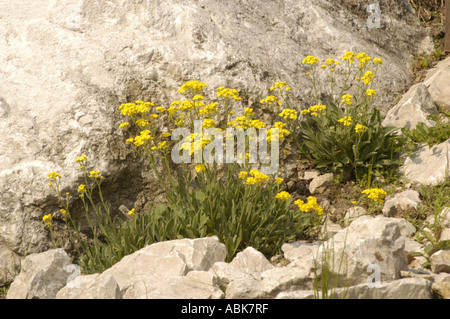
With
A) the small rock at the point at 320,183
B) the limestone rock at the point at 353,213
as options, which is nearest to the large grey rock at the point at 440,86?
the small rock at the point at 320,183

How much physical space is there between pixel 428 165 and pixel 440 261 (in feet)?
5.81

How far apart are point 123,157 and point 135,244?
1131 mm

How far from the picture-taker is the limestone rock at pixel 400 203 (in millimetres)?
4750

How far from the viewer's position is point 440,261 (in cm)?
361

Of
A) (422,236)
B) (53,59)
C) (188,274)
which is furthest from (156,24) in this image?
(422,236)

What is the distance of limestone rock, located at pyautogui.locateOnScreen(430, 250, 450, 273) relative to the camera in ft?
11.8

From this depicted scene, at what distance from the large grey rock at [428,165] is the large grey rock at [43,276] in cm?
365

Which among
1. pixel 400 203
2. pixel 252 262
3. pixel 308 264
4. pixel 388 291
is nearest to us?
pixel 388 291

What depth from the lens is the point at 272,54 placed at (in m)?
5.91

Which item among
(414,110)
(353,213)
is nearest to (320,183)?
(353,213)

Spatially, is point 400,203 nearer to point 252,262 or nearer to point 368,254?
point 368,254

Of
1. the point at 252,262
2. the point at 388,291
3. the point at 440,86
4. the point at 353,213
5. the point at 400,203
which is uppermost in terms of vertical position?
the point at 440,86

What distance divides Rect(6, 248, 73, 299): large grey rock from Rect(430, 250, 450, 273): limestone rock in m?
2.91

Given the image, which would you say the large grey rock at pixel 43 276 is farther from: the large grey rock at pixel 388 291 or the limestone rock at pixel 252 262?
the large grey rock at pixel 388 291
